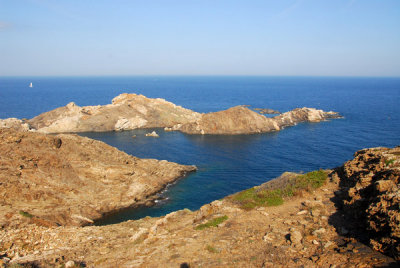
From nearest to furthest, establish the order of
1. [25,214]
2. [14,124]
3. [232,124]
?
[25,214]
[14,124]
[232,124]

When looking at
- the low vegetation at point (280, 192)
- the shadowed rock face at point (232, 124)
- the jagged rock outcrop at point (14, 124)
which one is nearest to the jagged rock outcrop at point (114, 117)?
the jagged rock outcrop at point (14, 124)

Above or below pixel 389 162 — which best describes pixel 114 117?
below

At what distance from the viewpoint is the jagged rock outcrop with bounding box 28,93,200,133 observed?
96.4 metres

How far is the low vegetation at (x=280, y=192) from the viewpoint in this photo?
69.0 ft

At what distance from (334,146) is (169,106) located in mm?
66598

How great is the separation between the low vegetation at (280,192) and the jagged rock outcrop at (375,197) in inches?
73.6

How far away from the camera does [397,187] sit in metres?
15.1

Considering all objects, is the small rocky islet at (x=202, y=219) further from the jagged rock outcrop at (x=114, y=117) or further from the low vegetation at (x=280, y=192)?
the jagged rock outcrop at (x=114, y=117)

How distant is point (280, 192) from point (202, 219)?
21.1 ft

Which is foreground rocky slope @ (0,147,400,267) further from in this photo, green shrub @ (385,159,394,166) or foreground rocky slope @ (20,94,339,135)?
foreground rocky slope @ (20,94,339,135)

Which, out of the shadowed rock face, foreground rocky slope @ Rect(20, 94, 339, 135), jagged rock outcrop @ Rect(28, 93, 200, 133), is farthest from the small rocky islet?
jagged rock outcrop @ Rect(28, 93, 200, 133)

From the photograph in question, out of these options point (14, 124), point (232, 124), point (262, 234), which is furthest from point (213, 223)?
point (14, 124)

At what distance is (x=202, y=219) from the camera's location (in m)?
20.9

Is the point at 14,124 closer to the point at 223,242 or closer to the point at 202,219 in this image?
the point at 202,219
